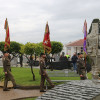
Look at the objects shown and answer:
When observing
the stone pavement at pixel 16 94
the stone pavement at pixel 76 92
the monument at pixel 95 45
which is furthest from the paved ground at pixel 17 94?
the monument at pixel 95 45

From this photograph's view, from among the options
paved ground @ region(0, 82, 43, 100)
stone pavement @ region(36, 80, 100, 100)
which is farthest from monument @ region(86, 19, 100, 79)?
paved ground @ region(0, 82, 43, 100)

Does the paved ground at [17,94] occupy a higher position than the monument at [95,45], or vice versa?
the monument at [95,45]

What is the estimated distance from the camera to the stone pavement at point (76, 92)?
6.48 meters

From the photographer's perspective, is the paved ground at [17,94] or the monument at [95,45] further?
the paved ground at [17,94]

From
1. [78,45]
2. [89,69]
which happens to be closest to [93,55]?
[89,69]

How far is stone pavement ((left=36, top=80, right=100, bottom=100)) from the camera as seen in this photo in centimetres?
648

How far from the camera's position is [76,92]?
686cm

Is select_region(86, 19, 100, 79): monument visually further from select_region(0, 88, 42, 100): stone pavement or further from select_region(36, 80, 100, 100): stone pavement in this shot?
select_region(0, 88, 42, 100): stone pavement

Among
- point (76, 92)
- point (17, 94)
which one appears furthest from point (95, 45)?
point (17, 94)

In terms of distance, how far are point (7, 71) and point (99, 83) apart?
516 cm

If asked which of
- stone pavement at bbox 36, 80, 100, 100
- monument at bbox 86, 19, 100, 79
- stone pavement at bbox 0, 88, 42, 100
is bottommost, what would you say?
stone pavement at bbox 0, 88, 42, 100

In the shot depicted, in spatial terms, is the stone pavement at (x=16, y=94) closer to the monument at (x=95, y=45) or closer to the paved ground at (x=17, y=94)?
the paved ground at (x=17, y=94)

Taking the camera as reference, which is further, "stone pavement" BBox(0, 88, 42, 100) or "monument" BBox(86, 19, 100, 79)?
"stone pavement" BBox(0, 88, 42, 100)

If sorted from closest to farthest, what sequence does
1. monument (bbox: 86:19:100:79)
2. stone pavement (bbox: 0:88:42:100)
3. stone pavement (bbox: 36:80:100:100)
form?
stone pavement (bbox: 36:80:100:100) → monument (bbox: 86:19:100:79) → stone pavement (bbox: 0:88:42:100)
